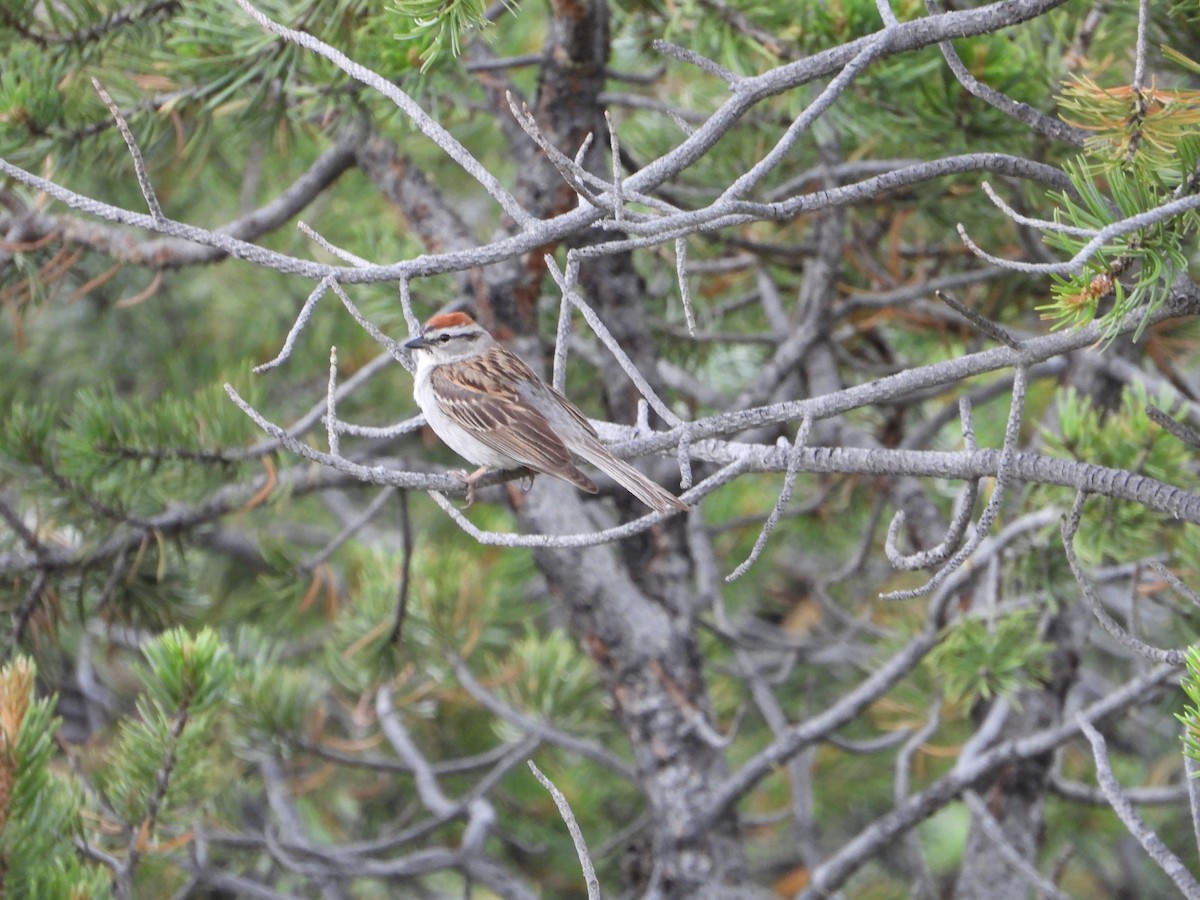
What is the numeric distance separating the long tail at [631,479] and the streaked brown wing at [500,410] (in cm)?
11

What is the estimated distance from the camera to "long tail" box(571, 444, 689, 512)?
9.77ft

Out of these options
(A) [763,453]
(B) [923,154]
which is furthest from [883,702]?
(A) [763,453]

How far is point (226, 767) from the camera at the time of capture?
3.92 m

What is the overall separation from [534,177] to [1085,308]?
1.72 m

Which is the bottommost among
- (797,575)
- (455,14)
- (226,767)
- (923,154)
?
(797,575)

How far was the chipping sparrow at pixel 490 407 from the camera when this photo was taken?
3.49 m

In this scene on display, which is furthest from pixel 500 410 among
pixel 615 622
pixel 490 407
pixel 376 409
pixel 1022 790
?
pixel 376 409

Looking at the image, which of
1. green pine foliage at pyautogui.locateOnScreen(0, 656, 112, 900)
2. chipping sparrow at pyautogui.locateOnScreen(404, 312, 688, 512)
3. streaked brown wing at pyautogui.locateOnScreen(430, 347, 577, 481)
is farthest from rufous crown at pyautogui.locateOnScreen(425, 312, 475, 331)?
green pine foliage at pyautogui.locateOnScreen(0, 656, 112, 900)

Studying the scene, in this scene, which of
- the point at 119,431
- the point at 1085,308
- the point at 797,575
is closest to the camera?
the point at 1085,308

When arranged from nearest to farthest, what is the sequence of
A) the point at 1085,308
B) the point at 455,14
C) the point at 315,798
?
1. the point at 1085,308
2. the point at 455,14
3. the point at 315,798

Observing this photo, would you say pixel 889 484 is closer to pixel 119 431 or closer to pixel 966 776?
pixel 966 776

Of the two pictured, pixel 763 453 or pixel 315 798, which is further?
pixel 315 798

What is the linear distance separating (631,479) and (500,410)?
854 mm

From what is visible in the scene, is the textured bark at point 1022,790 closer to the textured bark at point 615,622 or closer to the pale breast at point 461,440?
the textured bark at point 615,622
